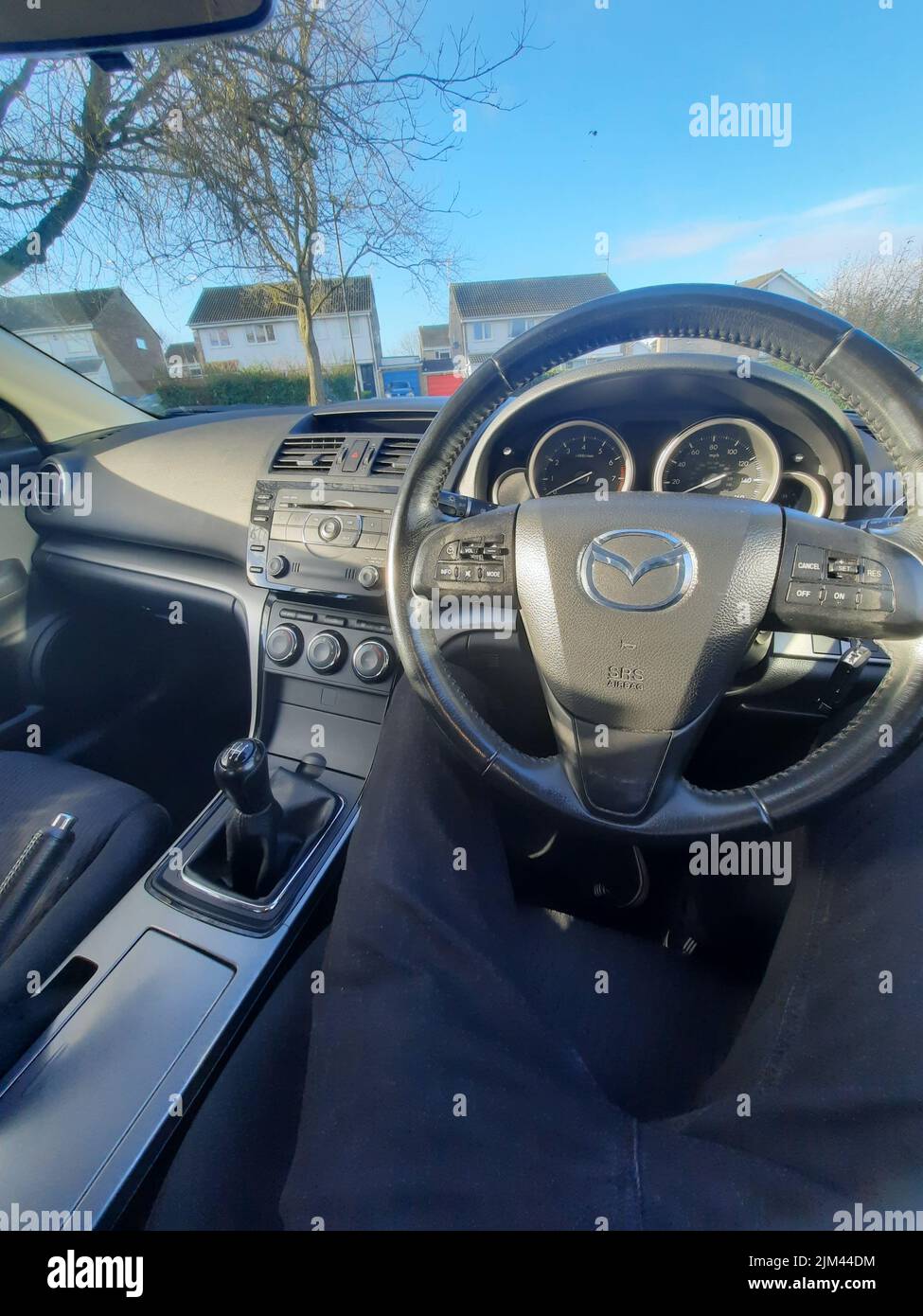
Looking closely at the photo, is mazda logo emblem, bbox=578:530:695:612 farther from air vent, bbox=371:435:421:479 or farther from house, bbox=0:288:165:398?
house, bbox=0:288:165:398

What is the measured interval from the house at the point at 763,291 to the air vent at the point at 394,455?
0.72m

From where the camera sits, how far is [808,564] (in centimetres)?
93

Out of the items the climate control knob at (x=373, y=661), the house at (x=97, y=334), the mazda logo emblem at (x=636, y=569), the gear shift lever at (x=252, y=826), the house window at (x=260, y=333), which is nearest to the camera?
the mazda logo emblem at (x=636, y=569)

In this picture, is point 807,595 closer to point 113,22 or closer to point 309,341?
point 113,22

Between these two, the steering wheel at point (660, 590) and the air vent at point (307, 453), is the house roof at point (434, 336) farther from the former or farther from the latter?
the steering wheel at point (660, 590)

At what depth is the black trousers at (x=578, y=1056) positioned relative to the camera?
2.37 feet

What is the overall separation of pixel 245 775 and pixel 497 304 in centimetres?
129

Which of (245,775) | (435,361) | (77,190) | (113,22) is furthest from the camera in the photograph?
(77,190)

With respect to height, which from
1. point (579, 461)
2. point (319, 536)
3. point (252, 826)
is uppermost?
point (579, 461)

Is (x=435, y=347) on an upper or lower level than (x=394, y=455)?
upper

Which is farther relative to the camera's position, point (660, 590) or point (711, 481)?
point (711, 481)

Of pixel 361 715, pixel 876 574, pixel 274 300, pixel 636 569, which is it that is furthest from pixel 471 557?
pixel 274 300

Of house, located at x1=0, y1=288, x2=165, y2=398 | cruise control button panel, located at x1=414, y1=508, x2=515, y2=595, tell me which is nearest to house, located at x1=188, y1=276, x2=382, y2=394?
house, located at x1=0, y1=288, x2=165, y2=398

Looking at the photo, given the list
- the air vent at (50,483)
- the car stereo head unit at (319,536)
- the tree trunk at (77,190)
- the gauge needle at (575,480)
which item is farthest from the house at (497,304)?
the air vent at (50,483)
